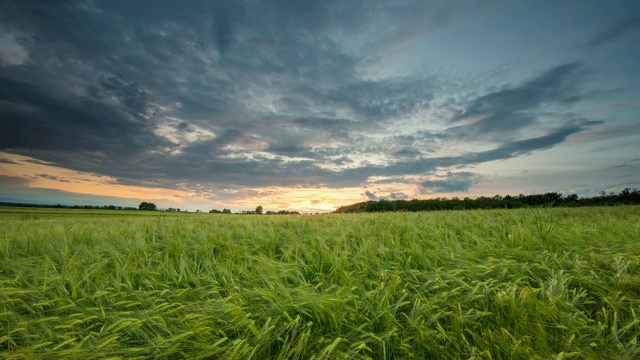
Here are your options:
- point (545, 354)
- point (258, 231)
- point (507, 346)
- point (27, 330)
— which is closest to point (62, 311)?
point (27, 330)

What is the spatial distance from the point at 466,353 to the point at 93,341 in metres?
3.40

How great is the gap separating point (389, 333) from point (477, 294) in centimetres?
135

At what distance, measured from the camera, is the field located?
8.83ft

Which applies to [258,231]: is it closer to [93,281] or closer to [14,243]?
[93,281]

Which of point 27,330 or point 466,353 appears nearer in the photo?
point 466,353

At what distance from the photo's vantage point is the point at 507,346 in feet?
8.58

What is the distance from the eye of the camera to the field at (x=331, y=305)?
2.69 metres

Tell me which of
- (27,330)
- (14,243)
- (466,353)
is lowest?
(466,353)

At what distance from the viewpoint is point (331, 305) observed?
10.2 ft

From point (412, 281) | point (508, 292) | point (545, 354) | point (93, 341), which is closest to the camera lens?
point (545, 354)

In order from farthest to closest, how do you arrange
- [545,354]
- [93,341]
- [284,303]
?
[284,303]
[93,341]
[545,354]

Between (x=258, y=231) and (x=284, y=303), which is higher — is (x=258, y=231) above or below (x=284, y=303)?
above

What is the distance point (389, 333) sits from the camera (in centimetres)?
272

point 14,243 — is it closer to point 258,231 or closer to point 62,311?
point 62,311
